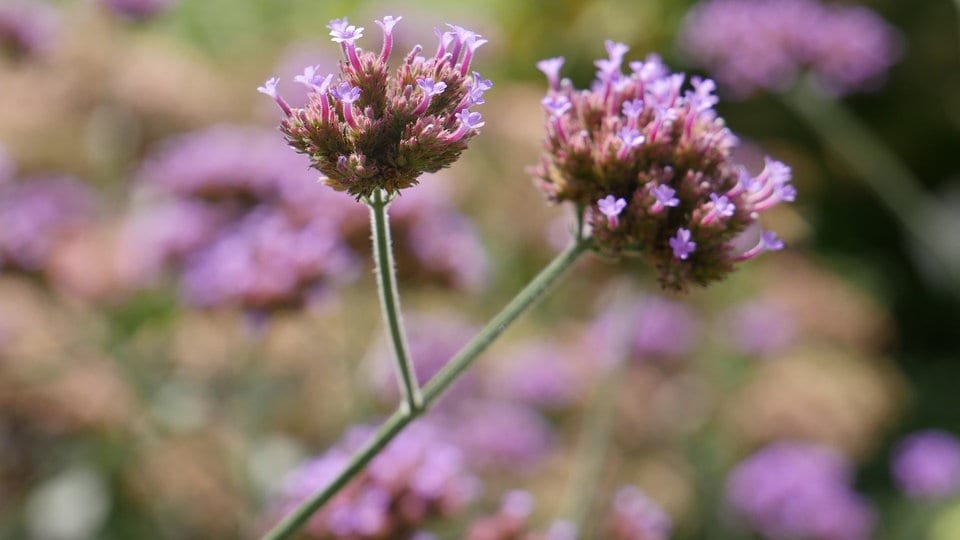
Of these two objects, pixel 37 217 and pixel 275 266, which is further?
pixel 37 217

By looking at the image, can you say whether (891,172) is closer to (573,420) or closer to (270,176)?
(573,420)

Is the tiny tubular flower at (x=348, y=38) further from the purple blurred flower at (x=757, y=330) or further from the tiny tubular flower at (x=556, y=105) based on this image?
the purple blurred flower at (x=757, y=330)

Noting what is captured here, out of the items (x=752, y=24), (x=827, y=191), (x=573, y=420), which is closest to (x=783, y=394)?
(x=573, y=420)

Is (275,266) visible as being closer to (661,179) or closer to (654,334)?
(661,179)

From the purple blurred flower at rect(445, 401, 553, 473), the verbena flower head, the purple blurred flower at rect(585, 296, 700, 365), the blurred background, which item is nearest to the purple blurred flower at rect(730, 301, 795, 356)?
the blurred background

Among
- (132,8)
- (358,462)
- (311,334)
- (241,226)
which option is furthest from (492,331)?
(132,8)

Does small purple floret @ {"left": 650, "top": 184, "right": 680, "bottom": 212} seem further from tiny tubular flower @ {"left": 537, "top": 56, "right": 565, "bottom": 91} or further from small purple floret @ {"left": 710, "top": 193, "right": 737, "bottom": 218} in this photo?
tiny tubular flower @ {"left": 537, "top": 56, "right": 565, "bottom": 91}
